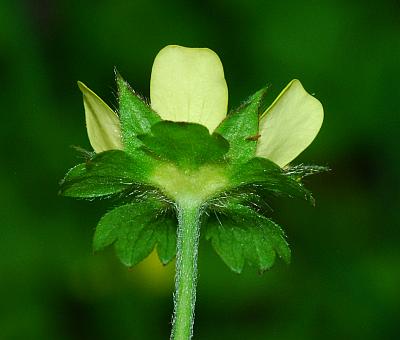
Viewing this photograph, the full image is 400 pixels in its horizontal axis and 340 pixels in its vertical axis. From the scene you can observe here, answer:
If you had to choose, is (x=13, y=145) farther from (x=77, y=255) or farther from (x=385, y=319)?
(x=385, y=319)

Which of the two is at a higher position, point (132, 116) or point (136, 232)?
point (132, 116)

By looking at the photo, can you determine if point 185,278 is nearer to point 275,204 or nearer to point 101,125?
point 101,125

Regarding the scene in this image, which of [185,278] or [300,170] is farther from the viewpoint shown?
[300,170]

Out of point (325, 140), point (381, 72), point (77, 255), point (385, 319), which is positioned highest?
point (381, 72)

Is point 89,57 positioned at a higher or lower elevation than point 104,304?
higher

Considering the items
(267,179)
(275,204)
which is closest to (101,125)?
(267,179)

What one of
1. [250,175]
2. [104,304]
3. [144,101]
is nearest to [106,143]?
[144,101]

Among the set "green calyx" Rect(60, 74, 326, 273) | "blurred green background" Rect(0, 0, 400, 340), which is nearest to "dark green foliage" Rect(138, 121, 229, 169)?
"green calyx" Rect(60, 74, 326, 273)

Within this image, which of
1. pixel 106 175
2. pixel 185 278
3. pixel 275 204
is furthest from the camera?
pixel 275 204
